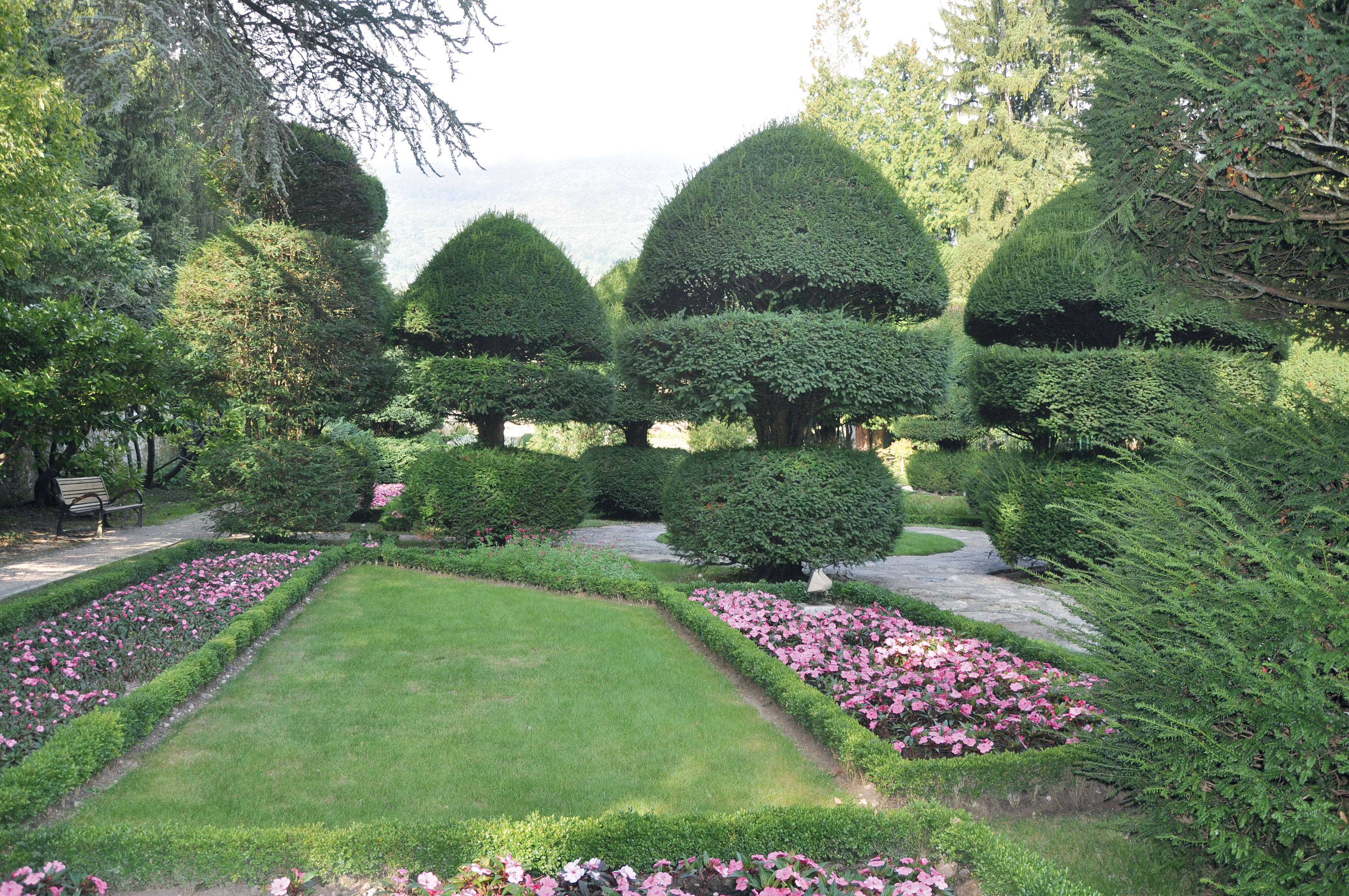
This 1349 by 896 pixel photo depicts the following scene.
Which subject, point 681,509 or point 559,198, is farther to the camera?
point 559,198

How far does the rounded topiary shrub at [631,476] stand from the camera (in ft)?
60.4

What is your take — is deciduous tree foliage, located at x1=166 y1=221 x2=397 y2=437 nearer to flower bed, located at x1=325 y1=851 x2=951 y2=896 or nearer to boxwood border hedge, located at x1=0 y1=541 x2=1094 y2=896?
boxwood border hedge, located at x1=0 y1=541 x2=1094 y2=896

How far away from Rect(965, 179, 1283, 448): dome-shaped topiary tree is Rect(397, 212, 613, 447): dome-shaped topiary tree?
6320 millimetres

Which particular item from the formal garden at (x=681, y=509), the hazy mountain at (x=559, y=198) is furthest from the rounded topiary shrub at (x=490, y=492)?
the hazy mountain at (x=559, y=198)

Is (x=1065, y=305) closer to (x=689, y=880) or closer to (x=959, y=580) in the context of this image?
(x=959, y=580)

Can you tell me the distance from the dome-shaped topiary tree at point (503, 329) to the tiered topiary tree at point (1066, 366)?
247 inches

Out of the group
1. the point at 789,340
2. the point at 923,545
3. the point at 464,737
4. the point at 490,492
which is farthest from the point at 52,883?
the point at 923,545

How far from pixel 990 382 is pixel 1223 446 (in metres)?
7.91

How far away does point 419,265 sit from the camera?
13.8 m

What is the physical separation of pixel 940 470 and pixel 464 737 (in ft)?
70.7

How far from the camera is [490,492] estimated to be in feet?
40.1

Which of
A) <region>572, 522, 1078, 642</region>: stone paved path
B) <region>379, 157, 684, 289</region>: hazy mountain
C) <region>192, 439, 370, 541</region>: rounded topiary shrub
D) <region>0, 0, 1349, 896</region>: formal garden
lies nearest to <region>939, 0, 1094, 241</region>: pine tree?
<region>0, 0, 1349, 896</region>: formal garden

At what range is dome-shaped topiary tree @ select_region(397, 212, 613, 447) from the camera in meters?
12.5

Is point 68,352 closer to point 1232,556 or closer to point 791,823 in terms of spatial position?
point 791,823
